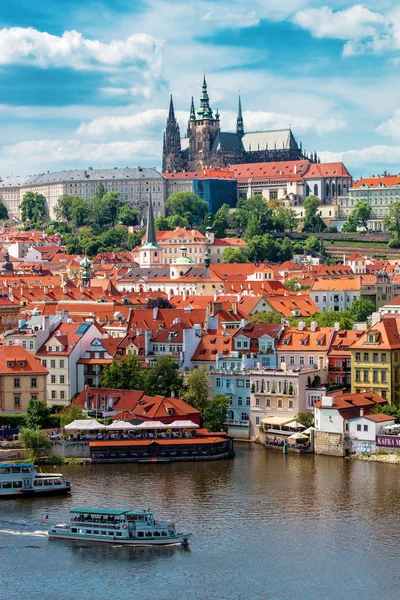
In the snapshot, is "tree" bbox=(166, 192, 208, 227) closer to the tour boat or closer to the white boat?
the white boat

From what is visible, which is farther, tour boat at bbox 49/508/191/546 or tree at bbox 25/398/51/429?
tree at bbox 25/398/51/429

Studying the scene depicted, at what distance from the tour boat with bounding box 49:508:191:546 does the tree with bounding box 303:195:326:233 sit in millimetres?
134777

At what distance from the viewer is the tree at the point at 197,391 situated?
58.4 metres

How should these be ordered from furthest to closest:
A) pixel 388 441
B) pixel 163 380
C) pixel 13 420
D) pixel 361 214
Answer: pixel 361 214 < pixel 163 380 < pixel 13 420 < pixel 388 441

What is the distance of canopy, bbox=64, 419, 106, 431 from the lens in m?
55.2

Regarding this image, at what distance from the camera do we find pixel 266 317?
259 ft

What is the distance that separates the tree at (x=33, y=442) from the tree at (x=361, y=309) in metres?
38.1

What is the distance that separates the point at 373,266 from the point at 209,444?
7853cm

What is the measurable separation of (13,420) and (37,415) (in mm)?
1133

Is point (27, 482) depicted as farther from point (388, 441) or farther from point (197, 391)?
point (388, 441)

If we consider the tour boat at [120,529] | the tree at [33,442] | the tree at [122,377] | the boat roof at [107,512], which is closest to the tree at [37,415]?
the tree at [33,442]


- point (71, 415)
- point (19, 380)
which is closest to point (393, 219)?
point (19, 380)

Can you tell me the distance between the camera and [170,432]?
2178 inches

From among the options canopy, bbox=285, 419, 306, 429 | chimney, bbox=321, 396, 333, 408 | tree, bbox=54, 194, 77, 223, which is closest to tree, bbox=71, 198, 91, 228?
tree, bbox=54, 194, 77, 223
